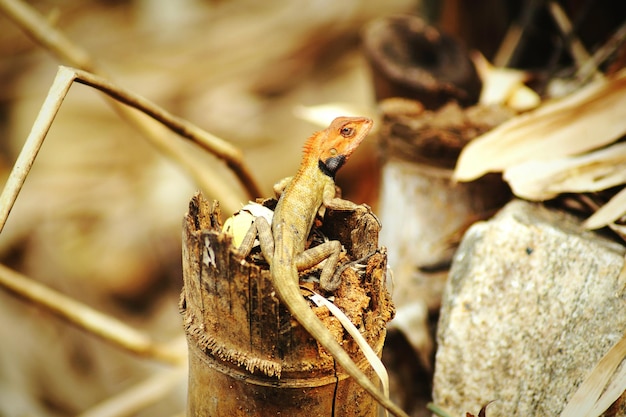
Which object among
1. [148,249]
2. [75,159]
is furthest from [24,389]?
[75,159]

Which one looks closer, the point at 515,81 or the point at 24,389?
the point at 515,81

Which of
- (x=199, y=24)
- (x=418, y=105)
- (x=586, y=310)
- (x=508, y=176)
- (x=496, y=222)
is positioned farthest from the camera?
(x=199, y=24)

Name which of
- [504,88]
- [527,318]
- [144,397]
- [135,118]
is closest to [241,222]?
[527,318]

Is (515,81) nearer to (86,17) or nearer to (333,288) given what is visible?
(333,288)

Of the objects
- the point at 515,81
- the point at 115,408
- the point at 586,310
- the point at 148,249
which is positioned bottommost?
the point at 586,310

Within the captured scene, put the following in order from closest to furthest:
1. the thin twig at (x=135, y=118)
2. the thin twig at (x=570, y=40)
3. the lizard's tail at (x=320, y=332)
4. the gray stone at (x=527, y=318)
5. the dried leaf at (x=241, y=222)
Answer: the lizard's tail at (x=320, y=332), the dried leaf at (x=241, y=222), the gray stone at (x=527, y=318), the thin twig at (x=135, y=118), the thin twig at (x=570, y=40)

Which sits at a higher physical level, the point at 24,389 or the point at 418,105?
the point at 418,105

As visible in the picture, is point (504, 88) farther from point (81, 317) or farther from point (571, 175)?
point (81, 317)

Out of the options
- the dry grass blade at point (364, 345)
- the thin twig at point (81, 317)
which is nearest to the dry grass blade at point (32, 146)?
the dry grass blade at point (364, 345)

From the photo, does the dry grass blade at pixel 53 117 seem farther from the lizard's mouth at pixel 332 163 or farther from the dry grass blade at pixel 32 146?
the lizard's mouth at pixel 332 163
